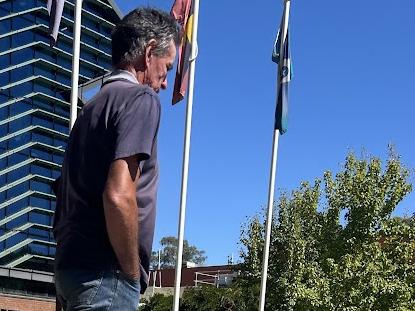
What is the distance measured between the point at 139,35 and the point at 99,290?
1.08m

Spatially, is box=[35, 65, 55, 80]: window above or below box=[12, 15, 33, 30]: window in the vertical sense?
below

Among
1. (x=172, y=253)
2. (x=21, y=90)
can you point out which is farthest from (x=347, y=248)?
(x=172, y=253)

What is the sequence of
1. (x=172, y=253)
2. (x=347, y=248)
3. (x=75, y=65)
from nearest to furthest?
(x=75, y=65) → (x=347, y=248) → (x=172, y=253)

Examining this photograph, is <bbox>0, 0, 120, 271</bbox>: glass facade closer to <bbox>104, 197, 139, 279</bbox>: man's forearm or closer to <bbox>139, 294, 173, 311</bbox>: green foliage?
<bbox>139, 294, 173, 311</bbox>: green foliage

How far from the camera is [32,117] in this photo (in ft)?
114

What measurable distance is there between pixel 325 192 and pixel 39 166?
531 inches

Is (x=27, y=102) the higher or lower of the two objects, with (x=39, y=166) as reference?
higher

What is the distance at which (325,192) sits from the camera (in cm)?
2923

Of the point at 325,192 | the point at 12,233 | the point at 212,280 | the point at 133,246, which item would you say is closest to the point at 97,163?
the point at 133,246

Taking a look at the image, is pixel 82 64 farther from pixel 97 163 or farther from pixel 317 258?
pixel 97 163

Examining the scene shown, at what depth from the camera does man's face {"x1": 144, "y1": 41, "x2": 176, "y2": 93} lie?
323cm

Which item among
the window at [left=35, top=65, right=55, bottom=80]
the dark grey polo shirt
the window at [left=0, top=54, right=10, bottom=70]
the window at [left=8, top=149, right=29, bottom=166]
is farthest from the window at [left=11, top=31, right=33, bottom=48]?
the dark grey polo shirt

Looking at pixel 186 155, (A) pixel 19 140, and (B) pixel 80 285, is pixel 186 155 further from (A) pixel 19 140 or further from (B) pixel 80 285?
(A) pixel 19 140

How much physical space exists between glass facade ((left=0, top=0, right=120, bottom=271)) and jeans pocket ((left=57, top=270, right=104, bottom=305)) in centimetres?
3025
